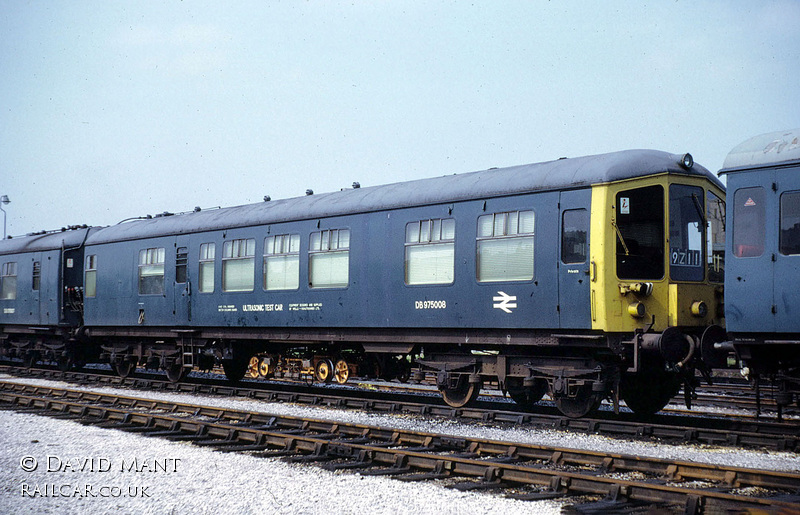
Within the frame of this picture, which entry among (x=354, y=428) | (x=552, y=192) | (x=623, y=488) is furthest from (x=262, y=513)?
(x=552, y=192)

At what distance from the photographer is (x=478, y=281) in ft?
41.1

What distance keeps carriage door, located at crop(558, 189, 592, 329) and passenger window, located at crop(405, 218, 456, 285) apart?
6.45 ft

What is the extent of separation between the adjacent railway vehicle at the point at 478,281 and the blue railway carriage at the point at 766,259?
38.5 inches

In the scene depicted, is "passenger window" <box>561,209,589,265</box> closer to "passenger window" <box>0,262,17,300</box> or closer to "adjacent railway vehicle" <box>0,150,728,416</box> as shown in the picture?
"adjacent railway vehicle" <box>0,150,728,416</box>

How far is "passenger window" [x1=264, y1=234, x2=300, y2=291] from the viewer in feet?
51.3

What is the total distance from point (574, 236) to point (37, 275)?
17317 mm

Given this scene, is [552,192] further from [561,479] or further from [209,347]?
[209,347]

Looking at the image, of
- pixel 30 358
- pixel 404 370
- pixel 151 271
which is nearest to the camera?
pixel 404 370

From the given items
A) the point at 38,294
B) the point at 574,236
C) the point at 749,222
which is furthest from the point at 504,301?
the point at 38,294

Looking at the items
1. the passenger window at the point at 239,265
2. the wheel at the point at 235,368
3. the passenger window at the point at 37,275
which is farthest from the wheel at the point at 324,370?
A: the passenger window at the point at 37,275

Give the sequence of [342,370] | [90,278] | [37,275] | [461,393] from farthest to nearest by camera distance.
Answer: [37,275] < [90,278] < [342,370] < [461,393]

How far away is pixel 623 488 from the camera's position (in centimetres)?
702

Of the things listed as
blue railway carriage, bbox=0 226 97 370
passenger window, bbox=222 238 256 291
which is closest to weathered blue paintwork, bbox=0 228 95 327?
blue railway carriage, bbox=0 226 97 370

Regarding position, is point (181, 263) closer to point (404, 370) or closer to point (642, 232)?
point (404, 370)
